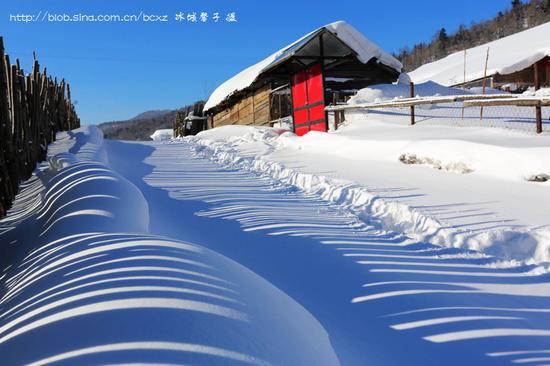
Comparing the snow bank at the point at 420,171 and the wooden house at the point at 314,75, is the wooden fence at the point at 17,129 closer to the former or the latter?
the snow bank at the point at 420,171

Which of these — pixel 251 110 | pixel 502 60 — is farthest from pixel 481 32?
pixel 251 110

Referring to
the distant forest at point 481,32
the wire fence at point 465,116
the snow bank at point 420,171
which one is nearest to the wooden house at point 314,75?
the wire fence at point 465,116

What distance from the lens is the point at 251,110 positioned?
20859 millimetres

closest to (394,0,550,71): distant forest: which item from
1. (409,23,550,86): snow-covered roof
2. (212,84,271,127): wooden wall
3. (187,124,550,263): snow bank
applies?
(409,23,550,86): snow-covered roof

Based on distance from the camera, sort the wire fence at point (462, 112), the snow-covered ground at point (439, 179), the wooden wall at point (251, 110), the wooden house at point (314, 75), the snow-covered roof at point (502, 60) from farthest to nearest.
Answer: the snow-covered roof at point (502, 60)
the wooden wall at point (251, 110)
the wooden house at point (314, 75)
the wire fence at point (462, 112)
the snow-covered ground at point (439, 179)

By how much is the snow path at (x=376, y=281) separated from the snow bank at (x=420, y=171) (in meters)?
0.26

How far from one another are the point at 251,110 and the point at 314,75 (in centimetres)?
717

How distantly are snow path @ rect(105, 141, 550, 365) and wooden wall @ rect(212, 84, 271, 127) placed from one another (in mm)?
13984

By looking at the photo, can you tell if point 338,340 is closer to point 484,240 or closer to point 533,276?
point 533,276

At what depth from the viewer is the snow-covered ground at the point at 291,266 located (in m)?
1.61

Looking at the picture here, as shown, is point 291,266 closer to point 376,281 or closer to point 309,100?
point 376,281

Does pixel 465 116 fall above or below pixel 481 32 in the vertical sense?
below

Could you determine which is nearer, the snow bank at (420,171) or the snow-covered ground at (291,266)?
the snow-covered ground at (291,266)

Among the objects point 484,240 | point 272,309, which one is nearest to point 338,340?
point 272,309
